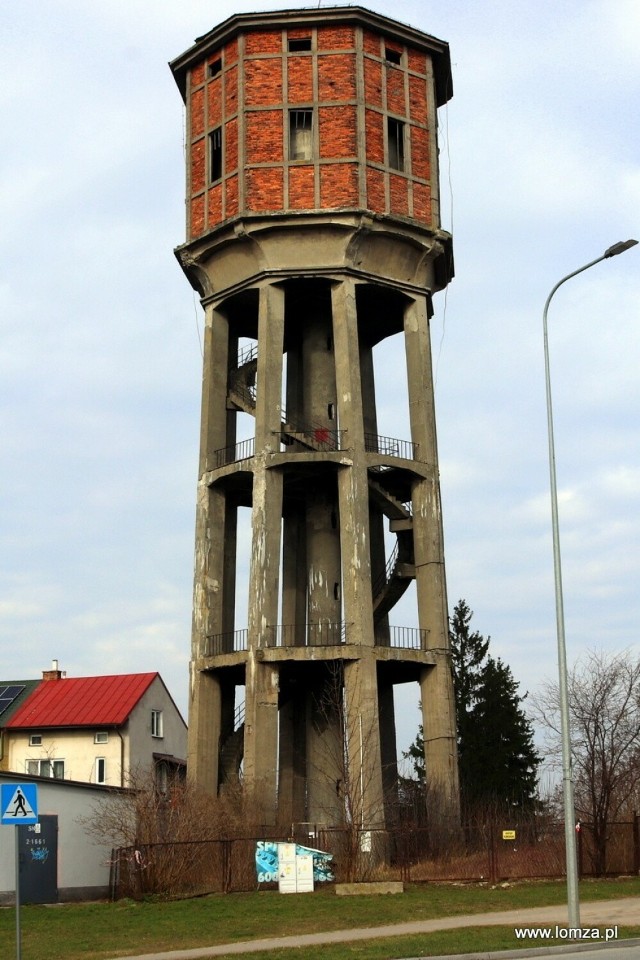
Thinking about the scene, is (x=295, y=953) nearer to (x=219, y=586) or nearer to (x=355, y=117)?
(x=219, y=586)

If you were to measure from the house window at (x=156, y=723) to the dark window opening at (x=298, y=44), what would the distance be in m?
23.0

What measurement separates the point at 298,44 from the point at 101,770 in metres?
23.5

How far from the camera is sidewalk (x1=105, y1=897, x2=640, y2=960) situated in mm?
17406

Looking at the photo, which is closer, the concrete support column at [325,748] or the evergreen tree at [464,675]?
the concrete support column at [325,748]

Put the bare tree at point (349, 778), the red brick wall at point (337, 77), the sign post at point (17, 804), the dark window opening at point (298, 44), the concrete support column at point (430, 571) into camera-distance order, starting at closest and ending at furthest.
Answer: the sign post at point (17, 804)
the bare tree at point (349, 778)
the concrete support column at point (430, 571)
the red brick wall at point (337, 77)
the dark window opening at point (298, 44)

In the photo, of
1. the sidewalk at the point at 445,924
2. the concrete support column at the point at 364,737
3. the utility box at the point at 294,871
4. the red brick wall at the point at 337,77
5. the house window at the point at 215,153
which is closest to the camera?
the sidewalk at the point at 445,924

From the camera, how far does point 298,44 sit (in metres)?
34.0

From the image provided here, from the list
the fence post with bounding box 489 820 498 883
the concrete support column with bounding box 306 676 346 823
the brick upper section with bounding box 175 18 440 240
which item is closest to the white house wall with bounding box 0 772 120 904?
the concrete support column with bounding box 306 676 346 823

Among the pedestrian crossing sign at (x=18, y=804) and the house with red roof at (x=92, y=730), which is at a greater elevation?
the house with red roof at (x=92, y=730)

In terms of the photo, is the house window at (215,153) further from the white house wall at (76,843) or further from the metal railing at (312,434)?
the white house wall at (76,843)

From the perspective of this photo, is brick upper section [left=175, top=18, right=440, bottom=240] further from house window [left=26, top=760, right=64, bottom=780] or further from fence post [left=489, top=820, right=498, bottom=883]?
house window [left=26, top=760, right=64, bottom=780]

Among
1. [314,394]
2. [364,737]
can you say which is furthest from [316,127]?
[364,737]

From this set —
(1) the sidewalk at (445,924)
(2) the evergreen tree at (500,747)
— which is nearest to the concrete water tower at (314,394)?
(1) the sidewalk at (445,924)

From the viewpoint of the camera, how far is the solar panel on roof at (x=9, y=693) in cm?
4659
